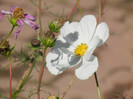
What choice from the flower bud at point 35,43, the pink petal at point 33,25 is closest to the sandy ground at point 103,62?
the flower bud at point 35,43

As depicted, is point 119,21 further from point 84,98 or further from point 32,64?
point 32,64

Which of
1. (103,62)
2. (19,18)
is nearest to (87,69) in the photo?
(19,18)

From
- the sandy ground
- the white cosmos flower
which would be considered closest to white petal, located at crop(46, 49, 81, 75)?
the white cosmos flower

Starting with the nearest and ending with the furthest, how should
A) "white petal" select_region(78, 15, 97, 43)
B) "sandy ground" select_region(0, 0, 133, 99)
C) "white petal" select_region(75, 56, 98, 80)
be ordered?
"white petal" select_region(75, 56, 98, 80)
"white petal" select_region(78, 15, 97, 43)
"sandy ground" select_region(0, 0, 133, 99)

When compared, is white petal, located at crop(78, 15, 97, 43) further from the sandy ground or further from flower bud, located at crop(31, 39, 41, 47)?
the sandy ground

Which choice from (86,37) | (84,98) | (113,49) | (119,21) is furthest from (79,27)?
(119,21)

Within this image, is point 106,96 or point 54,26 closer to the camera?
point 54,26

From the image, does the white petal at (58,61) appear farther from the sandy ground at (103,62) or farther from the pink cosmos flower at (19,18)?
the sandy ground at (103,62)
